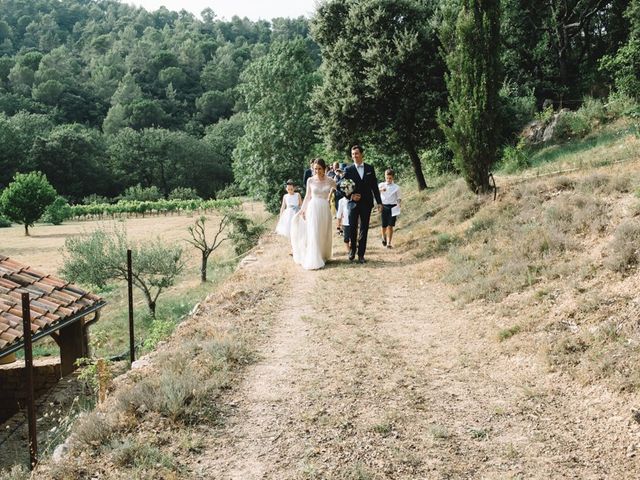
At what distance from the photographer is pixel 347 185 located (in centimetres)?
1087

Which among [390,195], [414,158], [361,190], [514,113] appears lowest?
[390,195]

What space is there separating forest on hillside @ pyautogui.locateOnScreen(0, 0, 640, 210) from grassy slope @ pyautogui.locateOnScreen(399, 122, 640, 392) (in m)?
2.87

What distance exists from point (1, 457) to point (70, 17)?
553 feet

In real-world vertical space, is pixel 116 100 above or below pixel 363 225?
above

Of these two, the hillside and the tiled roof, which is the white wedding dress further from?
the tiled roof

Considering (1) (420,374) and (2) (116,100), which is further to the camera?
(2) (116,100)

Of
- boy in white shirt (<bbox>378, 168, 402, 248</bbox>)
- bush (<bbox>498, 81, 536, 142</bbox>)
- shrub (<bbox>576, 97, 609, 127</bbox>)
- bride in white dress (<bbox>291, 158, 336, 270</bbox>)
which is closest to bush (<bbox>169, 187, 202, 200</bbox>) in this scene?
bush (<bbox>498, 81, 536, 142</bbox>)

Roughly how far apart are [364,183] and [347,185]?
394mm

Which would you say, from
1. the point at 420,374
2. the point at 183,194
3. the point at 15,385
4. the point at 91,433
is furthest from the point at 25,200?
the point at 420,374

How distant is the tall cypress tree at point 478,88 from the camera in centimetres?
1289

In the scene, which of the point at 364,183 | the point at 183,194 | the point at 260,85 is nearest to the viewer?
the point at 364,183

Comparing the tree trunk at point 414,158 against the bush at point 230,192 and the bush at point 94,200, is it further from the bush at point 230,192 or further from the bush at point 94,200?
the bush at point 94,200

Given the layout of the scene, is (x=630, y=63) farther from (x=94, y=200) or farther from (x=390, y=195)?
(x=94, y=200)

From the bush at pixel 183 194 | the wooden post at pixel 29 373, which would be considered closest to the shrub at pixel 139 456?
the wooden post at pixel 29 373
